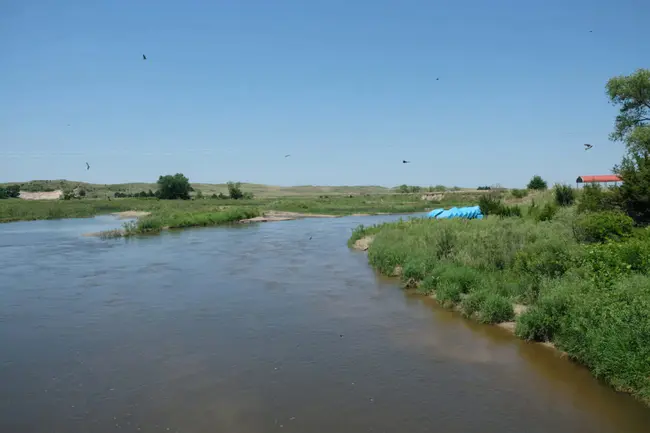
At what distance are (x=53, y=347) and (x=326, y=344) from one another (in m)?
6.80

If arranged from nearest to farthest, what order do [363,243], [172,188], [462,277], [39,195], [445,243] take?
[462,277] → [445,243] → [363,243] → [172,188] → [39,195]

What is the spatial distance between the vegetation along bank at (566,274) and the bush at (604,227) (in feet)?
0.09

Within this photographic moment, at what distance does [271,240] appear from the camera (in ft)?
111

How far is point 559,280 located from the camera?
1176cm

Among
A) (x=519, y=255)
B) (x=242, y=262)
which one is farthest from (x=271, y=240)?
(x=519, y=255)

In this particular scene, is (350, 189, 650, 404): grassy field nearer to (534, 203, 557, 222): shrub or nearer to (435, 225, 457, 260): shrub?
(435, 225, 457, 260): shrub

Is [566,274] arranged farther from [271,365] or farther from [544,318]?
[271,365]

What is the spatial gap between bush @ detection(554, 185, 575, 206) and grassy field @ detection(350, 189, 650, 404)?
5.97m

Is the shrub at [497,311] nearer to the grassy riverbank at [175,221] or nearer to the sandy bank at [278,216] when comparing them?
the grassy riverbank at [175,221]

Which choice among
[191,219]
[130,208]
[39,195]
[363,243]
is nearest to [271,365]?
[363,243]

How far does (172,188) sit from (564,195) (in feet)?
236

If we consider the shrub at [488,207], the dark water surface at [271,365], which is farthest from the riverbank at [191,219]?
the shrub at [488,207]

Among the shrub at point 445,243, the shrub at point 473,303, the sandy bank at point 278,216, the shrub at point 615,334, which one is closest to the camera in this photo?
the shrub at point 615,334

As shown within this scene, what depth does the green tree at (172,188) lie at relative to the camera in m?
85.3
